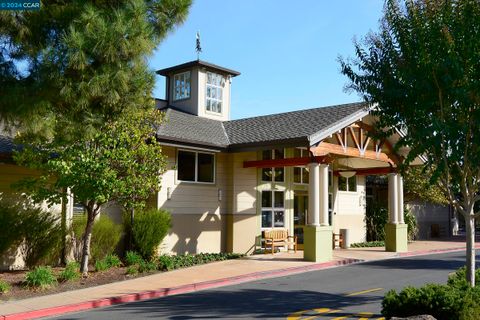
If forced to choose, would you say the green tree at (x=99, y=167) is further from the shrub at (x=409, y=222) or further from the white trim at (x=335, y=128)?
the shrub at (x=409, y=222)

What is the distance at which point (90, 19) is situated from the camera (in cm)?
890

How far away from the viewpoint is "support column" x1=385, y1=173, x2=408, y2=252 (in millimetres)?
21047

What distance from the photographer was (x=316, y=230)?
1669 cm

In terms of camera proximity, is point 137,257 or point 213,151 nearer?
point 137,257

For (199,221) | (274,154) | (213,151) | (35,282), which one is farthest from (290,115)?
(35,282)

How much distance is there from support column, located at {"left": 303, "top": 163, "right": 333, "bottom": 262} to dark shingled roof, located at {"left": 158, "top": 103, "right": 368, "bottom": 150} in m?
1.29

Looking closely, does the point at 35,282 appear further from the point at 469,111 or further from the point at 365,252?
the point at 365,252

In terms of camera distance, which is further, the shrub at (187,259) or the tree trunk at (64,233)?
the shrub at (187,259)

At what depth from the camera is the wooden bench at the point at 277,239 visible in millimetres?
18719

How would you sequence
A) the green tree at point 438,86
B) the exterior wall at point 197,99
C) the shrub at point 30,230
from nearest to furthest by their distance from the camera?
the green tree at point 438,86 < the shrub at point 30,230 < the exterior wall at point 197,99

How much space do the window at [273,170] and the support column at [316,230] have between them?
311 cm

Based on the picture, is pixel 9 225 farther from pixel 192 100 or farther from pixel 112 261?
pixel 192 100

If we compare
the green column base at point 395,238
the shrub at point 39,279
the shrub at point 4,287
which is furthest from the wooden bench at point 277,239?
the shrub at point 4,287

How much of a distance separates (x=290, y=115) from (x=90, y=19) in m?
13.1
